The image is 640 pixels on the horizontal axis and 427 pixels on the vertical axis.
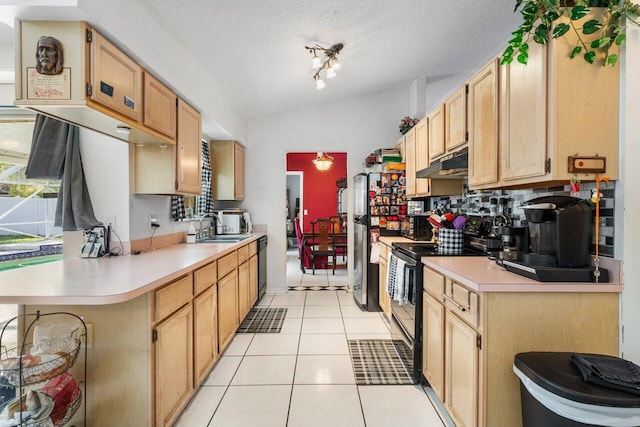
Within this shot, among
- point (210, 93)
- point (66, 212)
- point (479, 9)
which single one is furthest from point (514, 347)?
point (210, 93)

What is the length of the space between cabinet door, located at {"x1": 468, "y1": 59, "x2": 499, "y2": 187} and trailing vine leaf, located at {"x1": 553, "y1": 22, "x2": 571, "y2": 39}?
531mm

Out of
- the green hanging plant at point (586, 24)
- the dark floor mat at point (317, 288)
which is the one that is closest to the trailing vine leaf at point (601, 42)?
the green hanging plant at point (586, 24)

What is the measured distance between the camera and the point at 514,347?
1.48m

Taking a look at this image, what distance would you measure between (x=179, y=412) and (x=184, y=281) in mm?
737

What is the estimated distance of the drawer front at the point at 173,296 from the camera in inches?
63.7

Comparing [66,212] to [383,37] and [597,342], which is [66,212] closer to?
[383,37]

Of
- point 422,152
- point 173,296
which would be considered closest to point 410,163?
point 422,152

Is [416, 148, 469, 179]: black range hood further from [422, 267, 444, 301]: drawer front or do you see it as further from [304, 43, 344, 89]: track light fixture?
[304, 43, 344, 89]: track light fixture

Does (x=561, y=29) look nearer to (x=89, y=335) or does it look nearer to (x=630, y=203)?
(x=630, y=203)

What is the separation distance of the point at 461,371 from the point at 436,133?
2084 mm

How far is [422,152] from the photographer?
3369 mm

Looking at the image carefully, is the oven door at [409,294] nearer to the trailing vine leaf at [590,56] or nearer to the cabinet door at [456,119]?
the cabinet door at [456,119]

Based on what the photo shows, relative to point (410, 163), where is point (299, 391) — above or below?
below

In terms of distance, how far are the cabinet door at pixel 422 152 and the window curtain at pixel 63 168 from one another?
2.87 m
